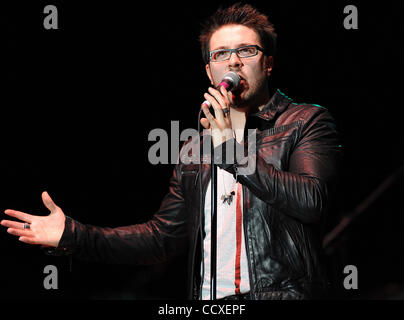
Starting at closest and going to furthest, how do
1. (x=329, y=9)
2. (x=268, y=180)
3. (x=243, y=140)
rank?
(x=268, y=180) < (x=243, y=140) < (x=329, y=9)

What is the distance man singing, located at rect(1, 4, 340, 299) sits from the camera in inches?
62.0

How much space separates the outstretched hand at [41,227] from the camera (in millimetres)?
1931

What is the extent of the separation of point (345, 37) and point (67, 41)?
6.46 ft

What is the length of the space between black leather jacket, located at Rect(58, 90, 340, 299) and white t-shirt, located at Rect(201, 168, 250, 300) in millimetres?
52

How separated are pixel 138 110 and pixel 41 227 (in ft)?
6.27

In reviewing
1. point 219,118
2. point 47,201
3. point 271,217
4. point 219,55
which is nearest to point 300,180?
point 271,217

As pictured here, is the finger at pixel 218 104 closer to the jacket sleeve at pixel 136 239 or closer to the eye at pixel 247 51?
the eye at pixel 247 51

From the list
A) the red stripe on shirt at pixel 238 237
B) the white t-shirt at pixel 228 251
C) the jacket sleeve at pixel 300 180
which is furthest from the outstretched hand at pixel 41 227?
the jacket sleeve at pixel 300 180

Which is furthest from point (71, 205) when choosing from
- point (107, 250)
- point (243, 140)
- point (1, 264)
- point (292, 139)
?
point (292, 139)

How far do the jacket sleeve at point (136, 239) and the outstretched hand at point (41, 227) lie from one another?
3cm

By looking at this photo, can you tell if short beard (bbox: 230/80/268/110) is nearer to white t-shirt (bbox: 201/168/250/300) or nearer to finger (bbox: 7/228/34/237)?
white t-shirt (bbox: 201/168/250/300)

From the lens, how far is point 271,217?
174 centimetres
